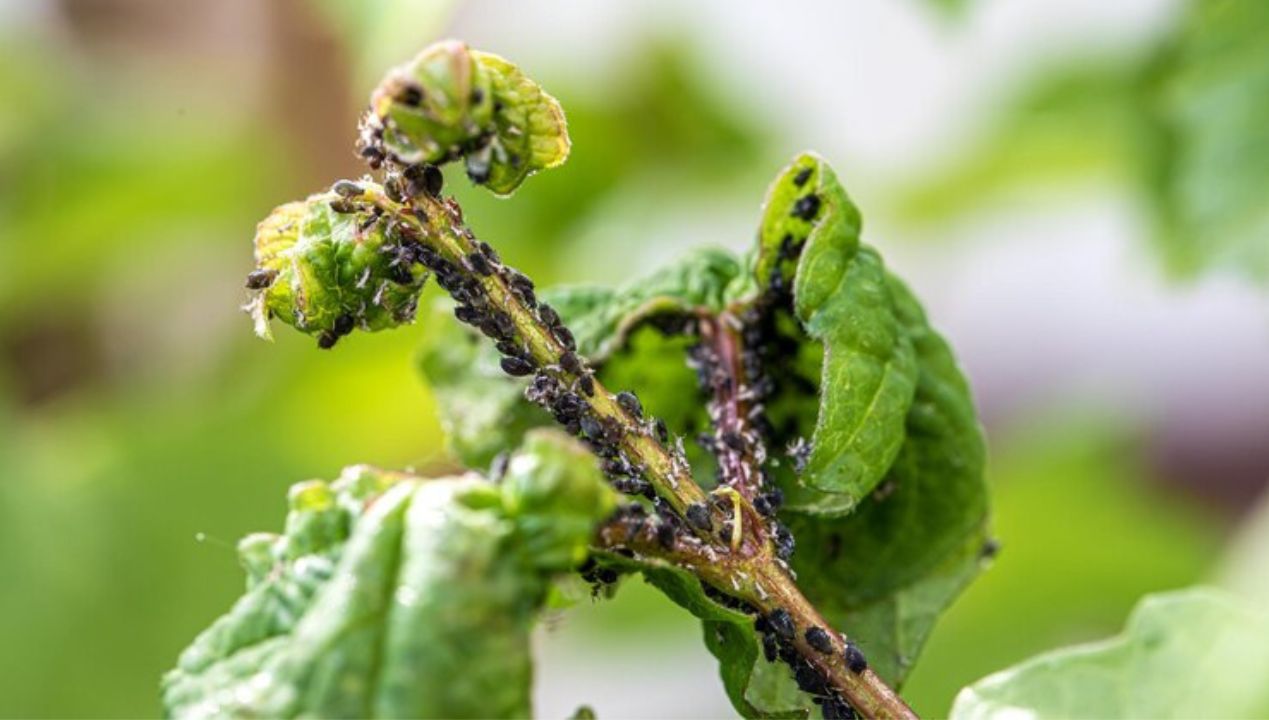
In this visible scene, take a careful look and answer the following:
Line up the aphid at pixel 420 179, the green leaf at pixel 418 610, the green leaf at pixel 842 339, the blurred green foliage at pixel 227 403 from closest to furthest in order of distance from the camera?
1. the green leaf at pixel 418 610
2. the aphid at pixel 420 179
3. the green leaf at pixel 842 339
4. the blurred green foliage at pixel 227 403

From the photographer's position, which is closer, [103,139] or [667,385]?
[667,385]

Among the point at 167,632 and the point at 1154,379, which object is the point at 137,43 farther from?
the point at 1154,379

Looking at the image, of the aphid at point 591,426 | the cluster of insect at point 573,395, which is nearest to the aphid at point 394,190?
the cluster of insect at point 573,395

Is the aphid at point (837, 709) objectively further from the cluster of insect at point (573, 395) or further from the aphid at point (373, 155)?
the aphid at point (373, 155)

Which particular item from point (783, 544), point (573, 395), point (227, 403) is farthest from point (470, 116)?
point (227, 403)

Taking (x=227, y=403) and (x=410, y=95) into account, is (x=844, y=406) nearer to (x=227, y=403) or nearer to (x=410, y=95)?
(x=410, y=95)

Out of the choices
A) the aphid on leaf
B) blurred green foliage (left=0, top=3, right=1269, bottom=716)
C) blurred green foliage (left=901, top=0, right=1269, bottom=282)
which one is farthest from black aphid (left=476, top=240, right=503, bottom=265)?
blurred green foliage (left=0, top=3, right=1269, bottom=716)

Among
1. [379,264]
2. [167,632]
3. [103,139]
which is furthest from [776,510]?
[103,139]
